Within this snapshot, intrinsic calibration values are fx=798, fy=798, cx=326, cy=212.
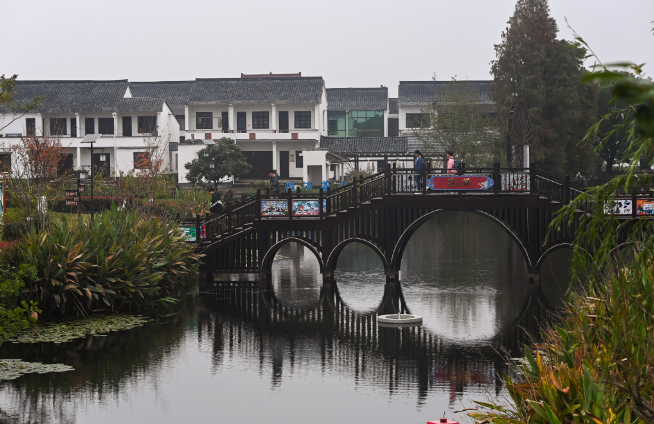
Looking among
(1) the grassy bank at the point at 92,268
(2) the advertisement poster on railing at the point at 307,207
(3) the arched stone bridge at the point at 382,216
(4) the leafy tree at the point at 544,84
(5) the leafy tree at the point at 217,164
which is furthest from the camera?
(5) the leafy tree at the point at 217,164

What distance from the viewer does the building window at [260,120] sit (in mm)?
59531

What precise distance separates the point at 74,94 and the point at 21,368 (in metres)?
49.4

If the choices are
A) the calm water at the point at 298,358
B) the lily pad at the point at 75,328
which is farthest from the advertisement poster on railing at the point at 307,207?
the lily pad at the point at 75,328

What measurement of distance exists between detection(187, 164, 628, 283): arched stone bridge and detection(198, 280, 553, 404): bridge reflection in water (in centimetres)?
189

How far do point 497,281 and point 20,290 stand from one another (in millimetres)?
Answer: 13306

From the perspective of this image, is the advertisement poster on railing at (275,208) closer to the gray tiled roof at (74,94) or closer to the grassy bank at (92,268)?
the grassy bank at (92,268)

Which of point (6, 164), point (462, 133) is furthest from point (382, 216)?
point (462, 133)

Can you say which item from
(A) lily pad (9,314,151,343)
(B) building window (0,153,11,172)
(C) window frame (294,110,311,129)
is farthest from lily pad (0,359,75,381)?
(C) window frame (294,110,311,129)

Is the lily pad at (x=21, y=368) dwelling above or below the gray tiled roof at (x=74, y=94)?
below

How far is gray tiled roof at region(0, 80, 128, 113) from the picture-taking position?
58.3m

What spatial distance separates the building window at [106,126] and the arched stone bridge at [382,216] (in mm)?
38781

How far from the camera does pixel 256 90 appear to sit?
195ft

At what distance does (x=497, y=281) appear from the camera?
76.2ft

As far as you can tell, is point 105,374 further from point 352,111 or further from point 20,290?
point 352,111
